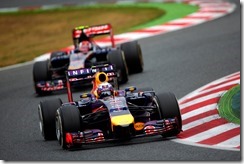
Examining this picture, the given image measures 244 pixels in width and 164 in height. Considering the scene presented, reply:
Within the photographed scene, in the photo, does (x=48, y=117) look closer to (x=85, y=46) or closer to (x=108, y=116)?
(x=108, y=116)

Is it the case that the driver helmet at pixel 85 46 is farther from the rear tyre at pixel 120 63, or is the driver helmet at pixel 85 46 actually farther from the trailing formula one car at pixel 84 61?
the rear tyre at pixel 120 63

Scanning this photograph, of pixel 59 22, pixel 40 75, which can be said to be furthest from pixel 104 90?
pixel 59 22

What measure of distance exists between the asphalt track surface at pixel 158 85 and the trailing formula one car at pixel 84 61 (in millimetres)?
251

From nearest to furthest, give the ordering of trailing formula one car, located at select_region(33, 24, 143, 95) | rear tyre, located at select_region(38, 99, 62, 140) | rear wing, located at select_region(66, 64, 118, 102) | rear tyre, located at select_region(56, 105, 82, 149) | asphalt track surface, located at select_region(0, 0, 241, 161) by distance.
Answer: asphalt track surface, located at select_region(0, 0, 241, 161), rear tyre, located at select_region(56, 105, 82, 149), rear tyre, located at select_region(38, 99, 62, 140), rear wing, located at select_region(66, 64, 118, 102), trailing formula one car, located at select_region(33, 24, 143, 95)

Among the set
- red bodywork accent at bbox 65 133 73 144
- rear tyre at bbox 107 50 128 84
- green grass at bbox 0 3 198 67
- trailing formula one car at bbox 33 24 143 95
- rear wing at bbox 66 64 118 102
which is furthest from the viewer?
green grass at bbox 0 3 198 67

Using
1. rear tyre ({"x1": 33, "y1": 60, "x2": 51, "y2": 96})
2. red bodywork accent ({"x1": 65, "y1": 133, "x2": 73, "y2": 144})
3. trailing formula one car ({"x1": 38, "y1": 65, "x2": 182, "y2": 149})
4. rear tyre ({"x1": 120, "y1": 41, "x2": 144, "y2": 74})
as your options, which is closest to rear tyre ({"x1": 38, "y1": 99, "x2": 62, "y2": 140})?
trailing formula one car ({"x1": 38, "y1": 65, "x2": 182, "y2": 149})

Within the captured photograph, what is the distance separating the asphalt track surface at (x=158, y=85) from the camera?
11.4m

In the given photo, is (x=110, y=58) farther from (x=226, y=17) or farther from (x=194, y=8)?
(x=194, y=8)

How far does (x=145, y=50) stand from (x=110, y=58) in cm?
476

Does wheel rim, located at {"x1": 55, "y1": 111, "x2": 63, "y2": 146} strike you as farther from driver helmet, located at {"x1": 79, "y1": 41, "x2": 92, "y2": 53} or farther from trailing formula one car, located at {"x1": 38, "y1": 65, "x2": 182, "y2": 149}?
driver helmet, located at {"x1": 79, "y1": 41, "x2": 92, "y2": 53}

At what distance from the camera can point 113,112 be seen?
482 inches

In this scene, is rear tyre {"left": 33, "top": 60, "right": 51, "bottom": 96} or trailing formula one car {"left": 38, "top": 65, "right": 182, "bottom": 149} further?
rear tyre {"left": 33, "top": 60, "right": 51, "bottom": 96}

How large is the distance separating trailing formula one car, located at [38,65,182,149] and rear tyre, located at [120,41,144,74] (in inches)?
188

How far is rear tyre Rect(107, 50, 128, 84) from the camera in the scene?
1717cm
